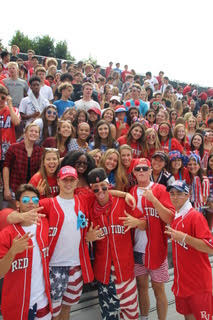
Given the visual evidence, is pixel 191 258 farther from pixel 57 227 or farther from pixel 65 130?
pixel 65 130

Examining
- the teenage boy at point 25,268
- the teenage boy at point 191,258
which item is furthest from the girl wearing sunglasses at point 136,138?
the teenage boy at point 25,268

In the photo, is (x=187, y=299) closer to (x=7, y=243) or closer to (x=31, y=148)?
(x=7, y=243)

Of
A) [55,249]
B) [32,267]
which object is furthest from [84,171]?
[32,267]

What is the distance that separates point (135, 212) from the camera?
10.7 ft

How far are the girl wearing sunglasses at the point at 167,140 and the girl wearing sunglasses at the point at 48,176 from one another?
2.64 m

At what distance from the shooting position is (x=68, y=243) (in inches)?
112

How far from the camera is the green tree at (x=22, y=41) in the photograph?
3117 cm

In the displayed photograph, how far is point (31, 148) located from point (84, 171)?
0.94m

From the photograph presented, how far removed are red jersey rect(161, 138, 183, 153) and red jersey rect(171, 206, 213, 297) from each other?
2.73 metres

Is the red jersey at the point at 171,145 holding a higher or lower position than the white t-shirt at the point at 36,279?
higher

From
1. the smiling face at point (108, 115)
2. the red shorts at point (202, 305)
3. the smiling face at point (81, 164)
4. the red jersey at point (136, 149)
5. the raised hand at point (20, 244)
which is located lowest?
the red shorts at point (202, 305)

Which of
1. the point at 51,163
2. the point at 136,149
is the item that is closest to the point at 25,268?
the point at 51,163

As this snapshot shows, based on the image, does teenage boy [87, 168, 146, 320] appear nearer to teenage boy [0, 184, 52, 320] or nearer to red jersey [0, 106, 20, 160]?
teenage boy [0, 184, 52, 320]

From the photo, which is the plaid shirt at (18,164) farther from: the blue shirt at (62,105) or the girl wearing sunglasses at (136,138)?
the blue shirt at (62,105)
